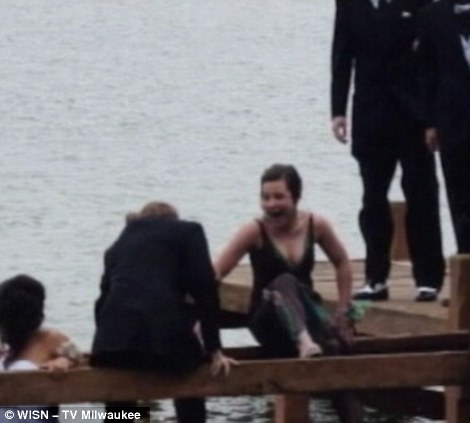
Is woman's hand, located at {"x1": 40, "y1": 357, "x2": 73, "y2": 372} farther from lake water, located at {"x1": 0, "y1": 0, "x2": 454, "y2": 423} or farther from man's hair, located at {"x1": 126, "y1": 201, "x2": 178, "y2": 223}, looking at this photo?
lake water, located at {"x1": 0, "y1": 0, "x2": 454, "y2": 423}

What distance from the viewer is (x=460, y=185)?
11.2 m

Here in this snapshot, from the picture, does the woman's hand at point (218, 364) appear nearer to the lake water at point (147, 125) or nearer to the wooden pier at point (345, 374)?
the wooden pier at point (345, 374)

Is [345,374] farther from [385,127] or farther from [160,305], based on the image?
[385,127]

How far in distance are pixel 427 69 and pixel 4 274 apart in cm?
1081

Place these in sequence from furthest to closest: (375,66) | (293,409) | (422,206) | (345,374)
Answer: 1. (422,206)
2. (375,66)
3. (293,409)
4. (345,374)

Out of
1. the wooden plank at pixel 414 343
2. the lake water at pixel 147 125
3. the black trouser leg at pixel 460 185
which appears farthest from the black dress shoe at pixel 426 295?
the lake water at pixel 147 125

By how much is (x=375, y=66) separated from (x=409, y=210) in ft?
2.21

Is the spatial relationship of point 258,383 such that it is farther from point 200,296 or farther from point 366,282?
point 366,282

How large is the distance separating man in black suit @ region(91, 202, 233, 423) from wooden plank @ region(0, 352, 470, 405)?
60 millimetres

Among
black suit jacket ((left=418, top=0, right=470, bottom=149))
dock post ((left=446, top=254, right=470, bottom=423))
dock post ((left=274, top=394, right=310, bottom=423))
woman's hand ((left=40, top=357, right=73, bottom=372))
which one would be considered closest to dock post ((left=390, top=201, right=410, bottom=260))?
black suit jacket ((left=418, top=0, right=470, bottom=149))

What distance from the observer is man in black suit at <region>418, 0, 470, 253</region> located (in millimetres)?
10961

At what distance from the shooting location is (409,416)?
1427 cm

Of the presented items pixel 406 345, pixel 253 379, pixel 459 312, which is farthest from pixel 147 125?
pixel 253 379

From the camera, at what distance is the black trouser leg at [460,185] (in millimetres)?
11062
